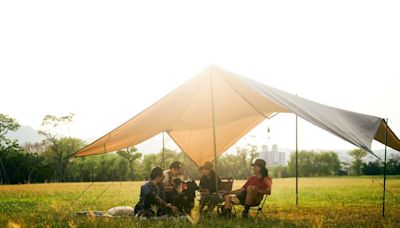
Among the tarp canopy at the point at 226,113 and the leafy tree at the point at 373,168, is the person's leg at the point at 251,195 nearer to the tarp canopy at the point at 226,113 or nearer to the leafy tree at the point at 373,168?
the tarp canopy at the point at 226,113

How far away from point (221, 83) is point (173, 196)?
2461 mm

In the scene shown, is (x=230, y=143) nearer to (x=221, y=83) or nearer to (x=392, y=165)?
(x=221, y=83)

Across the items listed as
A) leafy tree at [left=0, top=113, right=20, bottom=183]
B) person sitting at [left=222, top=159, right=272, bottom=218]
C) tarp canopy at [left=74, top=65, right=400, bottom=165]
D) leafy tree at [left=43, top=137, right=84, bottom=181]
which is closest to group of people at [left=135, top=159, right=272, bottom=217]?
person sitting at [left=222, top=159, right=272, bottom=218]

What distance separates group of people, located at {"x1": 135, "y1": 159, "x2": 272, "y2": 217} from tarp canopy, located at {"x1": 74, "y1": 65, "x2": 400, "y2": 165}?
84cm

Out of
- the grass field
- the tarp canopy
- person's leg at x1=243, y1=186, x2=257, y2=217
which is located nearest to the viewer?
the grass field

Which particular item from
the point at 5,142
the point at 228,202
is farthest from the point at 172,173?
the point at 5,142

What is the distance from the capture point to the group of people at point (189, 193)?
A: 6.58m

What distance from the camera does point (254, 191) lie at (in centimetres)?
702

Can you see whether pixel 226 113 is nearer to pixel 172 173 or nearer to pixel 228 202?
pixel 172 173

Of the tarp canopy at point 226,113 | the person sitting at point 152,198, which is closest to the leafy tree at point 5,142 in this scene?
the tarp canopy at point 226,113

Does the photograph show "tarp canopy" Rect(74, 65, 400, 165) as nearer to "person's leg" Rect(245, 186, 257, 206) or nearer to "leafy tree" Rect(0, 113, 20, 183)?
"person's leg" Rect(245, 186, 257, 206)

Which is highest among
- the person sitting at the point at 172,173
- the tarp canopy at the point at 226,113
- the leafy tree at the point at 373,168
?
the tarp canopy at the point at 226,113

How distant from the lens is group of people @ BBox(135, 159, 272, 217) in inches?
259

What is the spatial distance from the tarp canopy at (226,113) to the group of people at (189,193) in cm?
84
